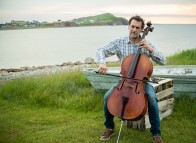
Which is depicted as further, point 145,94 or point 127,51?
point 127,51

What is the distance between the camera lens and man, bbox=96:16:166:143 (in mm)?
3902

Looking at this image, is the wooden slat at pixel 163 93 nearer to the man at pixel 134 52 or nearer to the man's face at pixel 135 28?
the man at pixel 134 52

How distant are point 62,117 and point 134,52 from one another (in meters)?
1.71

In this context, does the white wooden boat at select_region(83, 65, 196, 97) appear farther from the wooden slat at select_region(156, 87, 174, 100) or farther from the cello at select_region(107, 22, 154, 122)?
the cello at select_region(107, 22, 154, 122)

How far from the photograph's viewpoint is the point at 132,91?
3.67 m

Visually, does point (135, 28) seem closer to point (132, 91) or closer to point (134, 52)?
point (134, 52)

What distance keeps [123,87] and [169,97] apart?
154cm

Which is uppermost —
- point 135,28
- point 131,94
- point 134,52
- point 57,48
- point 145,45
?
point 135,28

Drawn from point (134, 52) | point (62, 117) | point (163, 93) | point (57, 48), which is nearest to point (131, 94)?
point (134, 52)

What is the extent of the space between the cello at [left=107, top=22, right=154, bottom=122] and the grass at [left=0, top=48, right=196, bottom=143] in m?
0.68

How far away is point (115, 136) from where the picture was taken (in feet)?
14.2

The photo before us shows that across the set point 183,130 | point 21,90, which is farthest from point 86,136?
point 21,90

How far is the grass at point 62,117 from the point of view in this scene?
14.2 ft

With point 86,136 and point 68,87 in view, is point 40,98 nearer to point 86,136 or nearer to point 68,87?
point 68,87
